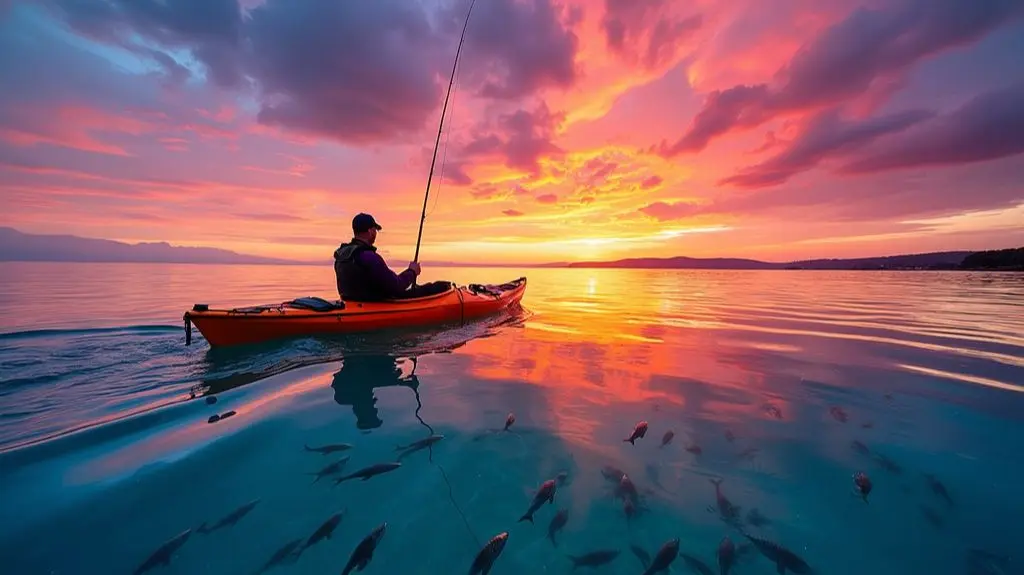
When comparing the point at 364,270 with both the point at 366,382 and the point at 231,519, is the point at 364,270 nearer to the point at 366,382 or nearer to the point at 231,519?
the point at 366,382

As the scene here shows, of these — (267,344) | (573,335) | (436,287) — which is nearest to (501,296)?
(436,287)

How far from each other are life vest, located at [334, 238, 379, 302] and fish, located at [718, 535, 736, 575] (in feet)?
27.8

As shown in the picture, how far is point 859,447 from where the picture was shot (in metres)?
4.05

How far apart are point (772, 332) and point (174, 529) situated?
13200mm

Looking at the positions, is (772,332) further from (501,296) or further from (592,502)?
(592,502)

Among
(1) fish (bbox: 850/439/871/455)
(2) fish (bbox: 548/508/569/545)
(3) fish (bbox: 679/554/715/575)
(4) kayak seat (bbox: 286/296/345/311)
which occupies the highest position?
(4) kayak seat (bbox: 286/296/345/311)

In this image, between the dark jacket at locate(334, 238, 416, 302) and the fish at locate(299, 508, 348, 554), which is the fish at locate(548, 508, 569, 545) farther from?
the dark jacket at locate(334, 238, 416, 302)

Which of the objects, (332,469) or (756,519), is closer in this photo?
(756,519)

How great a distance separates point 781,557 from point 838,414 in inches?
135

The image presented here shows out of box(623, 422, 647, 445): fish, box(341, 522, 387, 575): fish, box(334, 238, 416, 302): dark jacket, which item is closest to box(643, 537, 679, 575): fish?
box(623, 422, 647, 445): fish

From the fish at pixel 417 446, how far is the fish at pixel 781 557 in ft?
9.96

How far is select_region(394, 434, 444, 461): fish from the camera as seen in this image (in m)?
3.86

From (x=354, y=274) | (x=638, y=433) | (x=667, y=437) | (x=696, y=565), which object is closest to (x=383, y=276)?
(x=354, y=274)

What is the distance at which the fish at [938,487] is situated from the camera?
128 inches
